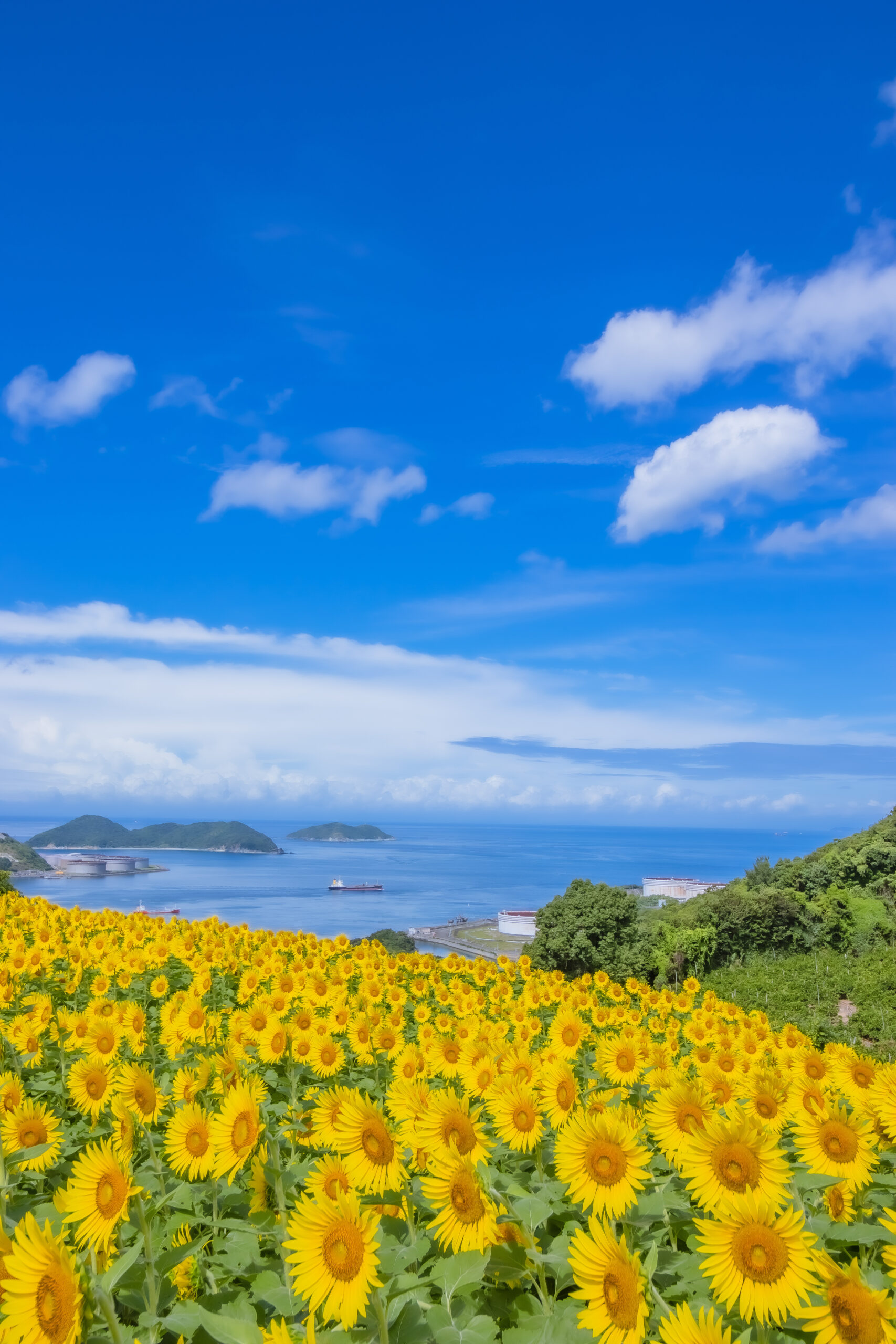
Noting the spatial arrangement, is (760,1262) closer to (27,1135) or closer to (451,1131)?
(451,1131)

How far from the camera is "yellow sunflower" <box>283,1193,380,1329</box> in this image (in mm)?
1853

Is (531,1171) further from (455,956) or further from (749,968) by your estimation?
(749,968)

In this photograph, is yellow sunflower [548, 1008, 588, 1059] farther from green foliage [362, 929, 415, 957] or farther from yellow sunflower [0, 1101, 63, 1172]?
green foliage [362, 929, 415, 957]

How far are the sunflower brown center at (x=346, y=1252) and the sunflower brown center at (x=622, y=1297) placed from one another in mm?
595

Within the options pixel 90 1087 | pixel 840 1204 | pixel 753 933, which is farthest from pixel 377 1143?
pixel 753 933

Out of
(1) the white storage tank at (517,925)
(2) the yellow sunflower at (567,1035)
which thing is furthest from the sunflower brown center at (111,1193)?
(1) the white storage tank at (517,925)

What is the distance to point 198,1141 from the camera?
2.75m

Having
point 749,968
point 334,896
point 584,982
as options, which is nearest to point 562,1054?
point 584,982

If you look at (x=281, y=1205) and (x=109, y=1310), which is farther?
(x=281, y=1205)

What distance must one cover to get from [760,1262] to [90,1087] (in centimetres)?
292

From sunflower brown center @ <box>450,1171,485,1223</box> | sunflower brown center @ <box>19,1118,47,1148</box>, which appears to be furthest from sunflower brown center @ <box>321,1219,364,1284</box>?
sunflower brown center @ <box>19,1118,47,1148</box>

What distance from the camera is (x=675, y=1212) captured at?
2582 millimetres

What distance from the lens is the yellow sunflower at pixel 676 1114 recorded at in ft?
8.77

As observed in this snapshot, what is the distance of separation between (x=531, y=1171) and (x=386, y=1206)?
88cm
